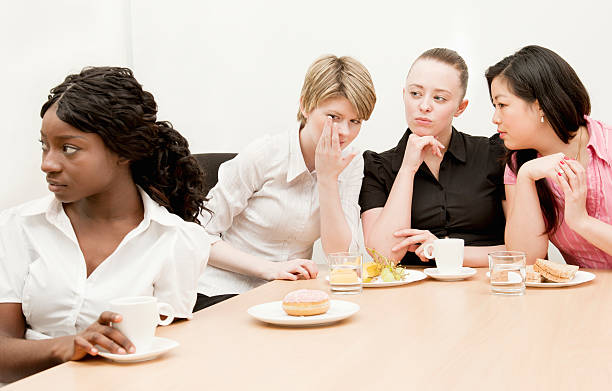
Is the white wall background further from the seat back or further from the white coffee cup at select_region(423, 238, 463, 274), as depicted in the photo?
the white coffee cup at select_region(423, 238, 463, 274)

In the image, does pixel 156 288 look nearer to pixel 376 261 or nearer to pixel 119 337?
pixel 119 337

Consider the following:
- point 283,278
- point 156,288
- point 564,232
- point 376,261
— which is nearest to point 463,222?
point 564,232

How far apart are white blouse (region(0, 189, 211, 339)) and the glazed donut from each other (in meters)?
0.21

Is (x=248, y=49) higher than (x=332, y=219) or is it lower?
higher

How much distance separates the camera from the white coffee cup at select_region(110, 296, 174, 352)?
0.97 m

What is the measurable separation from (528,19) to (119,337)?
217 cm

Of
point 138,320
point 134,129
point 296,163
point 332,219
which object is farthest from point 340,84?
point 138,320

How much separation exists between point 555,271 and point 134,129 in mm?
1039

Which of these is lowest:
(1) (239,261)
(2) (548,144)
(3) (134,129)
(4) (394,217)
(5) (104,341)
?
(1) (239,261)

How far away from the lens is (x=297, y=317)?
1.18m

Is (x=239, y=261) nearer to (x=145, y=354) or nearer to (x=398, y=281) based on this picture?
(x=398, y=281)

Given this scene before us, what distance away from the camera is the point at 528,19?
2510 millimetres

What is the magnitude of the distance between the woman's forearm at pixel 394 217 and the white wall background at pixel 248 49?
0.76 meters

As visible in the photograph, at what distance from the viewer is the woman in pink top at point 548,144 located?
5.97 ft
